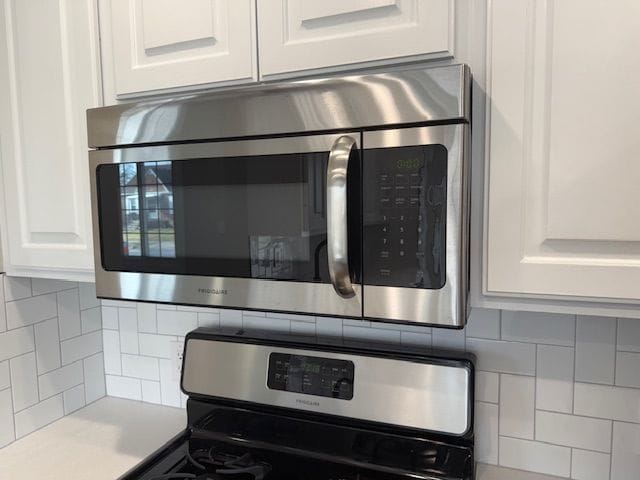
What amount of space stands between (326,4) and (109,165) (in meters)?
0.52

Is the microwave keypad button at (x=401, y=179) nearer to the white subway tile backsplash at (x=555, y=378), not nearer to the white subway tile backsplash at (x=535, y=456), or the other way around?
the white subway tile backsplash at (x=555, y=378)

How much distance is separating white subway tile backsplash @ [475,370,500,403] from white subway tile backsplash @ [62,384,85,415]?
114cm

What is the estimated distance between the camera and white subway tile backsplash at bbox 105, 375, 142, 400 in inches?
60.4

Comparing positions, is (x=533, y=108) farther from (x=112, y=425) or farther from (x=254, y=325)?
(x=112, y=425)

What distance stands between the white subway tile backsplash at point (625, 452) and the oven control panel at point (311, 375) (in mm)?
567

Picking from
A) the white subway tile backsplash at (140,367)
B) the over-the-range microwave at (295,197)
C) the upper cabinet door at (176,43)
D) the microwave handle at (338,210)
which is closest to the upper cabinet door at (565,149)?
the over-the-range microwave at (295,197)

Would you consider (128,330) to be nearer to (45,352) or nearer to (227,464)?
(45,352)

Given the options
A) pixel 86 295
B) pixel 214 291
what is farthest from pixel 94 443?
pixel 214 291

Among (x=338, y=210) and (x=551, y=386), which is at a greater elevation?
(x=338, y=210)

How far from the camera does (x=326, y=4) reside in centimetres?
86

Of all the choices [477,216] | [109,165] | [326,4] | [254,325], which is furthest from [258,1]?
[254,325]

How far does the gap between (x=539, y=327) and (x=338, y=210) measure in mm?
601

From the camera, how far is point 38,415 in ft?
4.50

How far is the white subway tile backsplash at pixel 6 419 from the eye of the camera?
1.27 metres
